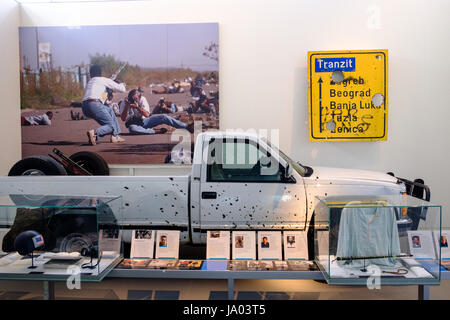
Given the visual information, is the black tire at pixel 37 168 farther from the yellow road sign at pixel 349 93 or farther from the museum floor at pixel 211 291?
the yellow road sign at pixel 349 93

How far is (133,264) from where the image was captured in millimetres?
2996

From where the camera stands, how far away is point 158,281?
3.83 m

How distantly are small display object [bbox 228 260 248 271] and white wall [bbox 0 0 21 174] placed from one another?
4.52 metres

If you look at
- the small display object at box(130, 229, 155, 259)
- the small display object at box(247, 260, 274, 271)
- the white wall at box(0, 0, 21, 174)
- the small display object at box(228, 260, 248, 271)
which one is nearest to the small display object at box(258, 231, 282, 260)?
the small display object at box(247, 260, 274, 271)

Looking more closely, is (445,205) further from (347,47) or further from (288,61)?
(288,61)

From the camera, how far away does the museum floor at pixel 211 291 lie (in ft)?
10.3

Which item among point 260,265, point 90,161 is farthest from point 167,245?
point 90,161

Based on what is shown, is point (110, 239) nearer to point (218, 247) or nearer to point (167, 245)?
point (167, 245)

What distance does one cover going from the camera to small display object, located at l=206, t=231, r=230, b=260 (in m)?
3.12

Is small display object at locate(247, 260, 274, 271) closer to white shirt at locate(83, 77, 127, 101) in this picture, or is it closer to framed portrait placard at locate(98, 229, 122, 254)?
framed portrait placard at locate(98, 229, 122, 254)

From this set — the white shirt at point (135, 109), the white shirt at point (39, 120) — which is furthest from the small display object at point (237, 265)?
the white shirt at point (39, 120)

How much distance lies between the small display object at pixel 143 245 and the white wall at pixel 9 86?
12.1 feet

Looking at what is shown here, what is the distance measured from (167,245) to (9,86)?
4406mm
